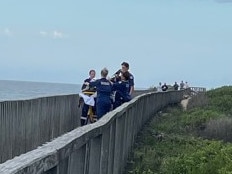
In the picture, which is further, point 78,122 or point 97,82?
Result: point 78,122

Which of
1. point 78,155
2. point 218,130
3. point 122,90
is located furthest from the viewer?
point 218,130

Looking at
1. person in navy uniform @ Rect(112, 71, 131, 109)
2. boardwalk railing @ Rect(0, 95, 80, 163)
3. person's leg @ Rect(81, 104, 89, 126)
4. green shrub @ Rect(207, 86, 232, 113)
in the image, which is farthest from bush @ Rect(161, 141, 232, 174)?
green shrub @ Rect(207, 86, 232, 113)

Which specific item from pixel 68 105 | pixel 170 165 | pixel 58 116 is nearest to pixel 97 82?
pixel 58 116

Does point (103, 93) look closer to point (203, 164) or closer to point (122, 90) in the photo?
point (122, 90)

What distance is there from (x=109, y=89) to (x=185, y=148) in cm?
291

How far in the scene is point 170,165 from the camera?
46.5ft

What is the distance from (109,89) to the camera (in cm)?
1859

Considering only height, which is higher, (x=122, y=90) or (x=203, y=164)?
(x=122, y=90)

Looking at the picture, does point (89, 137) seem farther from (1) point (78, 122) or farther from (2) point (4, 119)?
(1) point (78, 122)

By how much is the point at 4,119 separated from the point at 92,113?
26.5 ft

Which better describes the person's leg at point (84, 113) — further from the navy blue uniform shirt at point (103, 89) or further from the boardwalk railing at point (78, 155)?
the boardwalk railing at point (78, 155)

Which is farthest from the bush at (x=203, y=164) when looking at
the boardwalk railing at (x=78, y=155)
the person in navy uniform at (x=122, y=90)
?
the person in navy uniform at (x=122, y=90)

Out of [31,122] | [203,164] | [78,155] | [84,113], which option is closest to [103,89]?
[84,113]

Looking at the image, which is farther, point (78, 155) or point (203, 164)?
point (203, 164)
